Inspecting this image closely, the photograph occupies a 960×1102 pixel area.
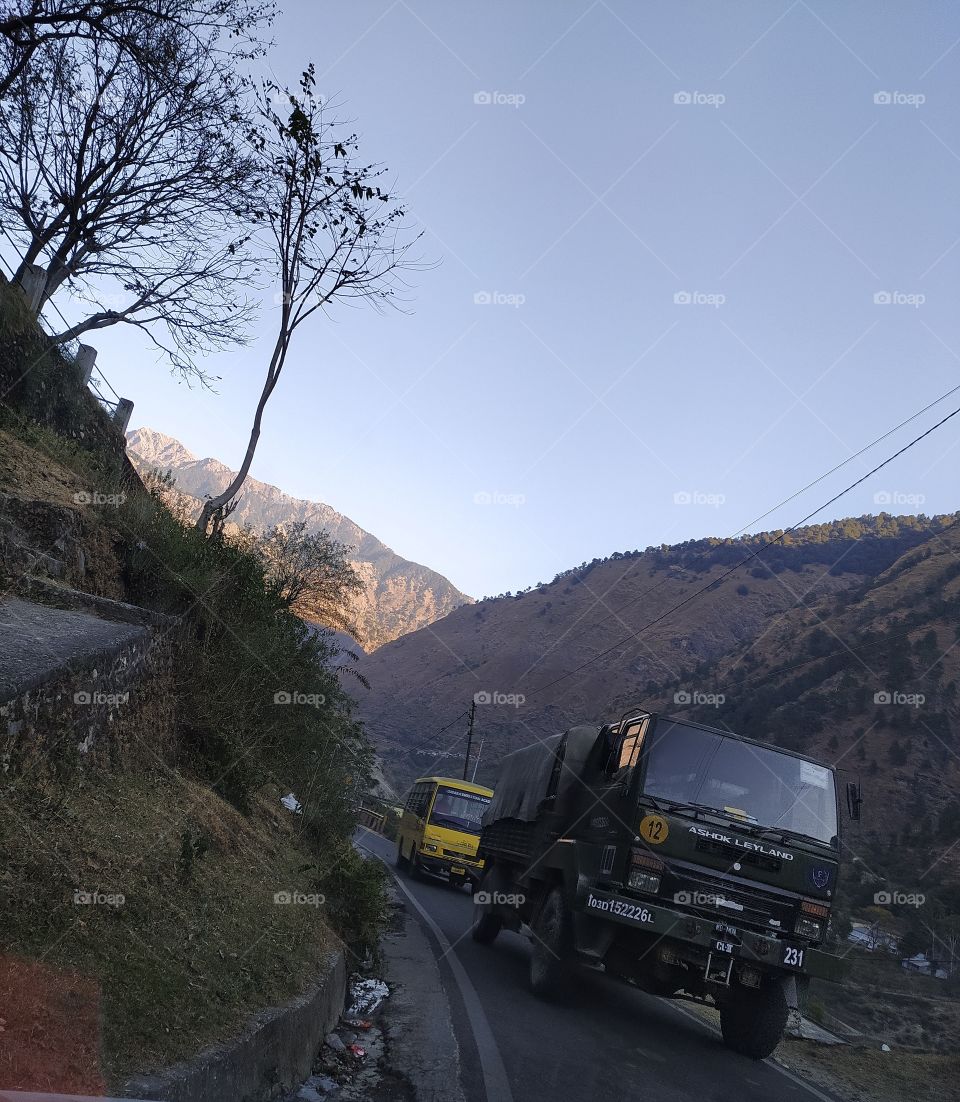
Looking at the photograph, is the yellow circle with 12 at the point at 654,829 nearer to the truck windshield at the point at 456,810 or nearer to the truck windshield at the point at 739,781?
the truck windshield at the point at 739,781

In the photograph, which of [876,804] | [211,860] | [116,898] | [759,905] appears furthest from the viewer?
[876,804]

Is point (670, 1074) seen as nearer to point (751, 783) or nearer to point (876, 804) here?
point (751, 783)

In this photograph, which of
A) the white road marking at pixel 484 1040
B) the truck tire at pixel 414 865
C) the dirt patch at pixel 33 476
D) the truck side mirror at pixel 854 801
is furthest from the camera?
the truck tire at pixel 414 865

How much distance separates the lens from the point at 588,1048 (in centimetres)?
739

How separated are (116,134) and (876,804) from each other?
35.9 m

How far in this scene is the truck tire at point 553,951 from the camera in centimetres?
872

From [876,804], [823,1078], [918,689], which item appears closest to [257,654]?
[823,1078]

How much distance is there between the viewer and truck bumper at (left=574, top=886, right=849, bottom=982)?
7.94m

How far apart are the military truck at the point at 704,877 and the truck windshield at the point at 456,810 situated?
1309 centimetres

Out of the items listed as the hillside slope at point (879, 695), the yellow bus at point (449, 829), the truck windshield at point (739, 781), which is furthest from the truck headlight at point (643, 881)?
the hillside slope at point (879, 695)

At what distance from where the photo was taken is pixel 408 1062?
6.38 meters

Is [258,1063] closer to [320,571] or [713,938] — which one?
[713,938]

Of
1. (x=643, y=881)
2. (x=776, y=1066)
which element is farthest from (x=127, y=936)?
(x=776, y=1066)

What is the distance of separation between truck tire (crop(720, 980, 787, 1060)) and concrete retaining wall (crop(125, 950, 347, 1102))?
4.18 m
